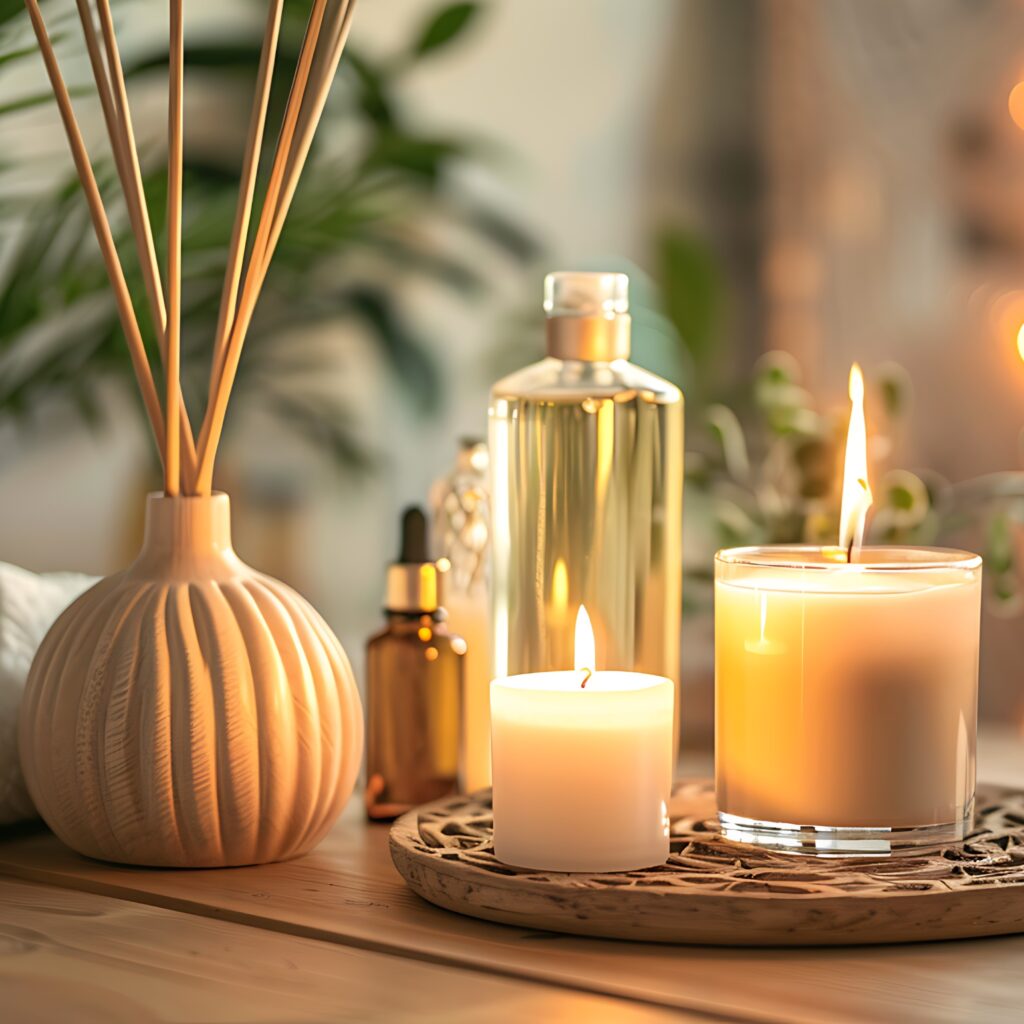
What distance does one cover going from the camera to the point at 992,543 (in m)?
1.12

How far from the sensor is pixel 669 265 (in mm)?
1776

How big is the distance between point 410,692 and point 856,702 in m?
0.26

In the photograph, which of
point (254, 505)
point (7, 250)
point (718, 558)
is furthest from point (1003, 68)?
point (718, 558)

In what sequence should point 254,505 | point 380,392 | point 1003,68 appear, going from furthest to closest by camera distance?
point 1003,68, point 380,392, point 254,505

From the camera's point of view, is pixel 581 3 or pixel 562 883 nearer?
pixel 562 883

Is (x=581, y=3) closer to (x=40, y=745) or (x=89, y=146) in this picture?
(x=89, y=146)

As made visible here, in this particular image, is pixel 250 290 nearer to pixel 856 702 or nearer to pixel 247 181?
pixel 247 181

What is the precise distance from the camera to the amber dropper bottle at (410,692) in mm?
774

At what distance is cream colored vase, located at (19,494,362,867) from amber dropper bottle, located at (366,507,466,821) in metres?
0.10

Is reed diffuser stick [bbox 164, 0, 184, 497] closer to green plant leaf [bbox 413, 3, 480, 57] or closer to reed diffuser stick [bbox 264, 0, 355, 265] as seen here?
reed diffuser stick [bbox 264, 0, 355, 265]

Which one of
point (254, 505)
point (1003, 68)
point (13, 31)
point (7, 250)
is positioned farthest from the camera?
point (1003, 68)

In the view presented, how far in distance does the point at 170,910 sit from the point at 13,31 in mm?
634

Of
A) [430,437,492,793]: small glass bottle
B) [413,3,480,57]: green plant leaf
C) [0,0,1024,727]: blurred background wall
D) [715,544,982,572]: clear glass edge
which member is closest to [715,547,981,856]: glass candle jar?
[715,544,982,572]: clear glass edge

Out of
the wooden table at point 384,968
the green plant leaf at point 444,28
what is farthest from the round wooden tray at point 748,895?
the green plant leaf at point 444,28
